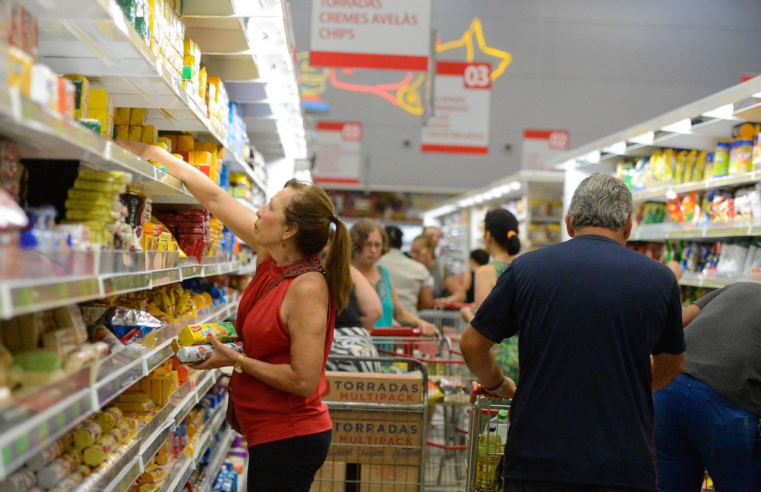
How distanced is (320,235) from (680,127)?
3.23 meters

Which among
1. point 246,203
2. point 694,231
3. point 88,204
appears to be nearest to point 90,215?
point 88,204

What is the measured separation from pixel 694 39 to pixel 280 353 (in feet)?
48.5

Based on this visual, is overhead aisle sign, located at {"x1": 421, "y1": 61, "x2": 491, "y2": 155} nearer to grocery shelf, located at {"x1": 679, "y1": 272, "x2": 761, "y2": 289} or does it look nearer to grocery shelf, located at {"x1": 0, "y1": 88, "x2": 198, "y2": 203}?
grocery shelf, located at {"x1": 679, "y1": 272, "x2": 761, "y2": 289}

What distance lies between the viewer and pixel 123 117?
9.09 feet

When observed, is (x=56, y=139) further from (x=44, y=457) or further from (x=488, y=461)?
(x=488, y=461)

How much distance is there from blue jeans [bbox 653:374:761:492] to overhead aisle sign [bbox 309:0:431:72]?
4.17 meters

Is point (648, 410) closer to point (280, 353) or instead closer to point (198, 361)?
point (280, 353)

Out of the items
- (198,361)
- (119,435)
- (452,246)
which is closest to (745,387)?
(198,361)

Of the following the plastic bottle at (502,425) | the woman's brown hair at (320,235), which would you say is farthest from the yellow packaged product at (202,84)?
the plastic bottle at (502,425)

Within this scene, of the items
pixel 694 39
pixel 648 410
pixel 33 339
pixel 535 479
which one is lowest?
pixel 535 479

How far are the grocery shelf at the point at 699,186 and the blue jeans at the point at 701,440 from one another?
5.55 ft

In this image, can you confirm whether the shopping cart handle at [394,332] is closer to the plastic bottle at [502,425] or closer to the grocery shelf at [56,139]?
the plastic bottle at [502,425]

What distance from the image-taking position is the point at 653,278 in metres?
2.28

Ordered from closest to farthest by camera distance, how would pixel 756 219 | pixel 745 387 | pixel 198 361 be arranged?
pixel 198 361 < pixel 745 387 < pixel 756 219
